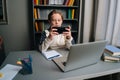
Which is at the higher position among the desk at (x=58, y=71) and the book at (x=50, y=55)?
the book at (x=50, y=55)

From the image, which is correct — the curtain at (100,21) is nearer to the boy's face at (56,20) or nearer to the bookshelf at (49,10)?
the bookshelf at (49,10)

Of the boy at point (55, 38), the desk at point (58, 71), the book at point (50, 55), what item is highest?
the boy at point (55, 38)

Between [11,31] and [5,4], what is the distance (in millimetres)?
546

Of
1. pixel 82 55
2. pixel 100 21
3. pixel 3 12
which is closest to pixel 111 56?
pixel 82 55

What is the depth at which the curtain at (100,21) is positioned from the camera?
2.44 meters

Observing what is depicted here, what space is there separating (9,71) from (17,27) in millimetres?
1968

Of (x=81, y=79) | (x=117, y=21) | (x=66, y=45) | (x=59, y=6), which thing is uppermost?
(x=59, y=6)

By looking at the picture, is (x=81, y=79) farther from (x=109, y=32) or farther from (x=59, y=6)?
(x=59, y=6)

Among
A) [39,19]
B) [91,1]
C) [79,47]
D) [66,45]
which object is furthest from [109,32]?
[79,47]

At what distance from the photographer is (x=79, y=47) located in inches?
45.1

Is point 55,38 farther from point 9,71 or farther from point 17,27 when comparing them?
point 17,27

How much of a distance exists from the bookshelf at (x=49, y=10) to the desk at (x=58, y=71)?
5.03ft

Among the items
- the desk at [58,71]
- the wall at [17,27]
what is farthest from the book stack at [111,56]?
the wall at [17,27]

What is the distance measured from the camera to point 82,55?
1.22 metres
